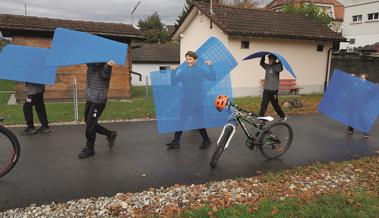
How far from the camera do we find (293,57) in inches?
736

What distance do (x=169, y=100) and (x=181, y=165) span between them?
1.23 meters

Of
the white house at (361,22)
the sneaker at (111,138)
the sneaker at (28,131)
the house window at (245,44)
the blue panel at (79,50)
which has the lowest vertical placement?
the sneaker at (28,131)

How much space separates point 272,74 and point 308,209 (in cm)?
541

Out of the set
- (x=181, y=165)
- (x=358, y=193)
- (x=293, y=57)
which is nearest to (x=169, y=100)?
(x=181, y=165)

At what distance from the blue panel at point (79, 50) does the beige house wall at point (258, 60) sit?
12.1 metres

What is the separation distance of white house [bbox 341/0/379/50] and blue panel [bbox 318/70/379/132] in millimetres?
26173

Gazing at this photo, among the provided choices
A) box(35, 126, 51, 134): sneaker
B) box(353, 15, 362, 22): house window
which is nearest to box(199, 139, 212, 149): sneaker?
box(35, 126, 51, 134): sneaker

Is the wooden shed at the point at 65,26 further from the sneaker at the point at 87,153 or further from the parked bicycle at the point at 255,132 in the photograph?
the parked bicycle at the point at 255,132

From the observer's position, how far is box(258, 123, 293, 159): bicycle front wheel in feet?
19.7

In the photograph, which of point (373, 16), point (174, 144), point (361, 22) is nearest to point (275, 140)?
point (174, 144)

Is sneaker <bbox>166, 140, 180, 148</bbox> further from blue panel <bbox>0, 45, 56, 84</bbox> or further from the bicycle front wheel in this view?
blue panel <bbox>0, 45, 56, 84</bbox>

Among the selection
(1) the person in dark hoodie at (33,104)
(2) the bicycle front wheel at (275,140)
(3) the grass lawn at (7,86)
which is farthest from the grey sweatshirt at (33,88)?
(3) the grass lawn at (7,86)

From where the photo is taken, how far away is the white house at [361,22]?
108 feet

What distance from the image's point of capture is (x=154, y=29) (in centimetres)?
6134
